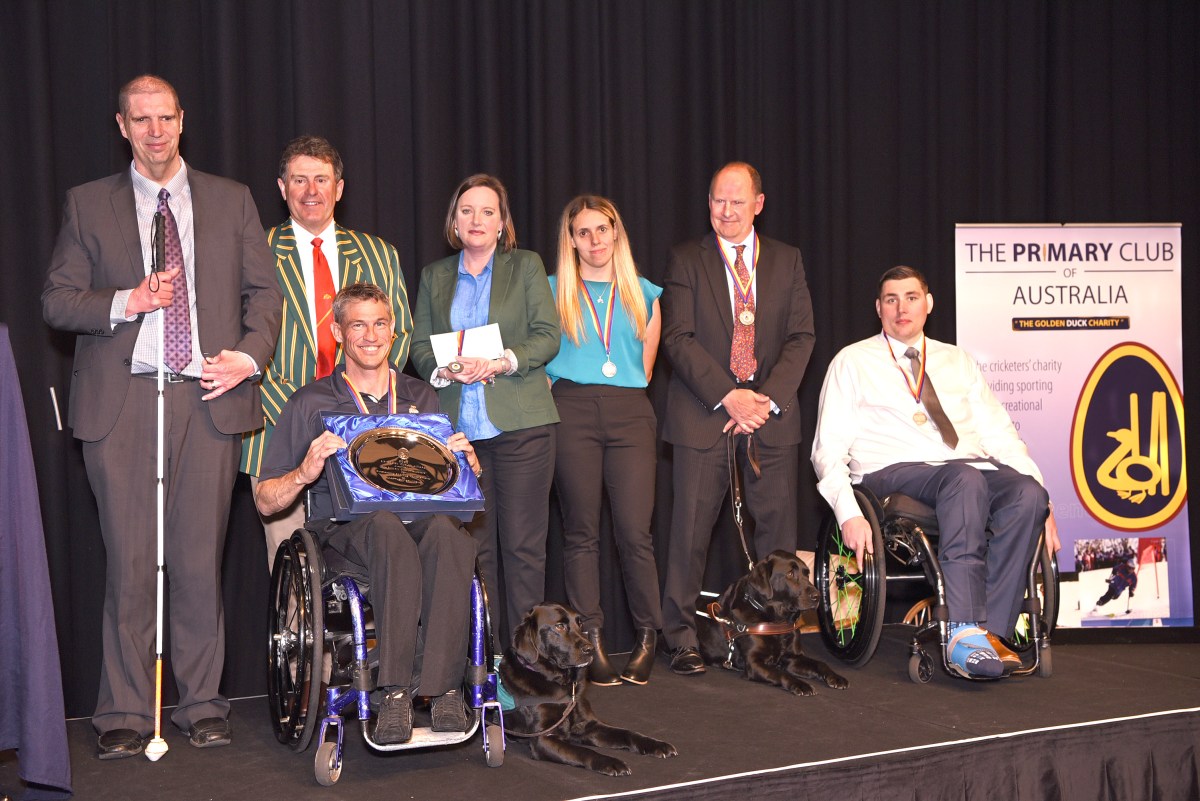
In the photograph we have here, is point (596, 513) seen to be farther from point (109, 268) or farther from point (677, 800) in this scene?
point (109, 268)

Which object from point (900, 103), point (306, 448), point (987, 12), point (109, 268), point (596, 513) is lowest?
point (596, 513)

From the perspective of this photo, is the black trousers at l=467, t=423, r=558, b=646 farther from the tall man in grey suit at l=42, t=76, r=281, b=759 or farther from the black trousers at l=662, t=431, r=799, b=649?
the tall man in grey suit at l=42, t=76, r=281, b=759

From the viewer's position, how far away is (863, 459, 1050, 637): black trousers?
11.3 ft

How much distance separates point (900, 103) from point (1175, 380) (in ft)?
5.59

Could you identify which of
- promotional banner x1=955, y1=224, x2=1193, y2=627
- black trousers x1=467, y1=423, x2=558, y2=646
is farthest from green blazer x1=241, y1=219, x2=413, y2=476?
promotional banner x1=955, y1=224, x2=1193, y2=627

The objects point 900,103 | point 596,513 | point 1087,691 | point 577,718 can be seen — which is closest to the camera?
point 577,718

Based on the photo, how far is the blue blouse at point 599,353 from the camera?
3738mm

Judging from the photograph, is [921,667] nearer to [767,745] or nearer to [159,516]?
[767,745]

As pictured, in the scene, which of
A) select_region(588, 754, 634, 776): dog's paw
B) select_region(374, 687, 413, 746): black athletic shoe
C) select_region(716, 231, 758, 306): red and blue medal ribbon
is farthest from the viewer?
select_region(716, 231, 758, 306): red and blue medal ribbon

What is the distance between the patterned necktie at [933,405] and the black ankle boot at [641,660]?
46.8 inches

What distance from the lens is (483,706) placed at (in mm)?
2678

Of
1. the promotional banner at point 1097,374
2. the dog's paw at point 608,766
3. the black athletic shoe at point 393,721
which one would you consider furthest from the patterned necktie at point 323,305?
the promotional banner at point 1097,374

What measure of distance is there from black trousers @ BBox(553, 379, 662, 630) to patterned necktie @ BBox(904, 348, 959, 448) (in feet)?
3.14

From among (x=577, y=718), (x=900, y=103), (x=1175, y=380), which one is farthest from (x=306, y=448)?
(x=1175, y=380)
